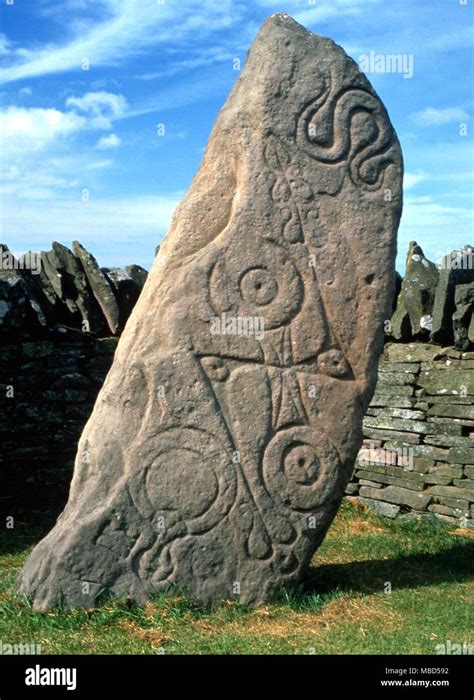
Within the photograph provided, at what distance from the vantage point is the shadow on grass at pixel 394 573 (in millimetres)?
5734

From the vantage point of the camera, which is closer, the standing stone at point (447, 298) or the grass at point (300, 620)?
the grass at point (300, 620)

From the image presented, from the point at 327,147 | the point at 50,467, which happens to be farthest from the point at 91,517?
the point at 50,467

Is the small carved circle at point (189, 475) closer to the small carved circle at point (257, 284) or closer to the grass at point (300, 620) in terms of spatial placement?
the grass at point (300, 620)

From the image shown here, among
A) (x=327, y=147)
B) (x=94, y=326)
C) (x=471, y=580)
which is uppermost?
(x=327, y=147)

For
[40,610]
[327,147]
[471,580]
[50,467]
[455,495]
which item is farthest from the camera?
[50,467]

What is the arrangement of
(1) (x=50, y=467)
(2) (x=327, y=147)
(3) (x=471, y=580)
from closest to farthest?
(2) (x=327, y=147)
(3) (x=471, y=580)
(1) (x=50, y=467)

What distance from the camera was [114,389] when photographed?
5.16 meters

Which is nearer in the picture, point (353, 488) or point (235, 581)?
point (235, 581)

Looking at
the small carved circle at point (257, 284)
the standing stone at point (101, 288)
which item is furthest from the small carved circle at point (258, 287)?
the standing stone at point (101, 288)

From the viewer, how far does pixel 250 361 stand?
5.18 metres

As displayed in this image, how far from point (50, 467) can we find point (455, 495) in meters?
3.70

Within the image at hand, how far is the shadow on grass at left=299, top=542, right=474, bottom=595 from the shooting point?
18.8 ft

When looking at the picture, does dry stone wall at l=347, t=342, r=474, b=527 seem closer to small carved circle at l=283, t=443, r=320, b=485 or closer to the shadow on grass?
the shadow on grass

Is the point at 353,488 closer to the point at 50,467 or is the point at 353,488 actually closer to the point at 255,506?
the point at 50,467
